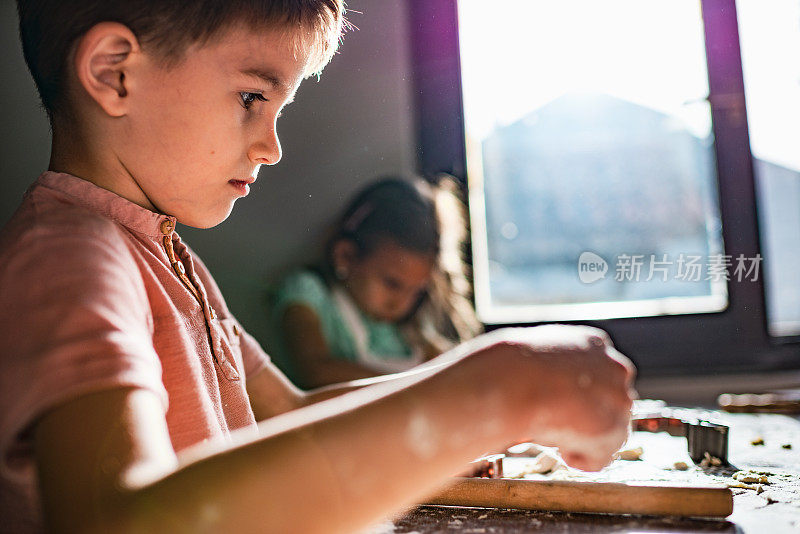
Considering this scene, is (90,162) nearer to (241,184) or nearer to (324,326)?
(241,184)

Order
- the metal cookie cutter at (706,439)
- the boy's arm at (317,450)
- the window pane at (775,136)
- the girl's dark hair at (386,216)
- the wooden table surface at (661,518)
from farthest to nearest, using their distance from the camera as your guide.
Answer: the girl's dark hair at (386,216) → the window pane at (775,136) → the metal cookie cutter at (706,439) → the wooden table surface at (661,518) → the boy's arm at (317,450)

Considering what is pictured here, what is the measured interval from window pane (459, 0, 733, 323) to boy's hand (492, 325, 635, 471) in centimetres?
123

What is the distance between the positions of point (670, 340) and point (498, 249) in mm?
453

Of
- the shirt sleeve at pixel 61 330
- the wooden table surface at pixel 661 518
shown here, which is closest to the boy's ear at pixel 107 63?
the shirt sleeve at pixel 61 330

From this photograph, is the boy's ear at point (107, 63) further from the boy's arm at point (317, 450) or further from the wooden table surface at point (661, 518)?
the wooden table surface at point (661, 518)

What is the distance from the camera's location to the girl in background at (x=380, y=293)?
1.54 meters

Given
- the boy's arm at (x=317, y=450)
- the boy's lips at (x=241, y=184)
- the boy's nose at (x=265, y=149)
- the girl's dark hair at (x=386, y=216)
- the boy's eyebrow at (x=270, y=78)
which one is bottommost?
the boy's arm at (x=317, y=450)

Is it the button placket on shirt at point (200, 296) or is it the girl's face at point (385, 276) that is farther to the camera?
the girl's face at point (385, 276)

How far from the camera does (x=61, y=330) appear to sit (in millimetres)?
319

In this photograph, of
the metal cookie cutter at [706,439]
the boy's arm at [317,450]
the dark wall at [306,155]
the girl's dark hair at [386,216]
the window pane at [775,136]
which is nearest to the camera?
the boy's arm at [317,450]

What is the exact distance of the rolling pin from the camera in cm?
44

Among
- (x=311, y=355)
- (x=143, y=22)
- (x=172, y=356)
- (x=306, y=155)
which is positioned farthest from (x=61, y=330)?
(x=311, y=355)

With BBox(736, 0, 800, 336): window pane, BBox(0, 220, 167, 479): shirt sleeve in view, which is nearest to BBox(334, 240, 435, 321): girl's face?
BBox(736, 0, 800, 336): window pane

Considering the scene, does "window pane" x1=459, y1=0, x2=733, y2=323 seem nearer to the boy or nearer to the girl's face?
the girl's face
